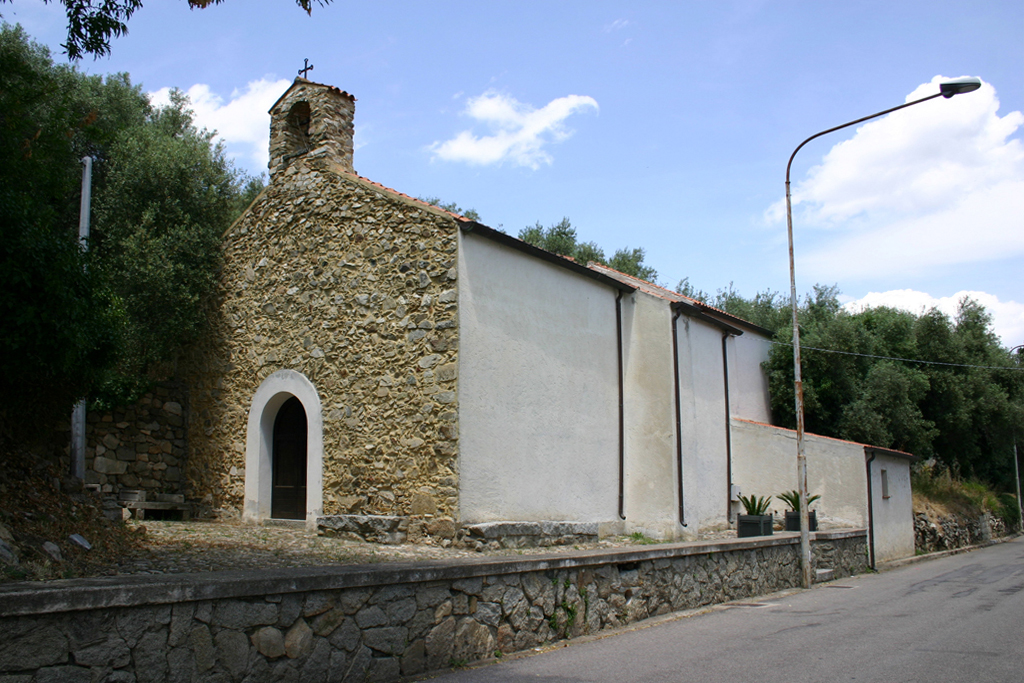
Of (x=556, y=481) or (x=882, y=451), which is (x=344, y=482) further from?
(x=882, y=451)

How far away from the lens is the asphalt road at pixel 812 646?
619 cm

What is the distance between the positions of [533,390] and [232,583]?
6.84m

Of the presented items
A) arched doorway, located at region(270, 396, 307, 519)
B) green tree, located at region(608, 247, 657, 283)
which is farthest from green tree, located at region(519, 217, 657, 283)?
arched doorway, located at region(270, 396, 307, 519)

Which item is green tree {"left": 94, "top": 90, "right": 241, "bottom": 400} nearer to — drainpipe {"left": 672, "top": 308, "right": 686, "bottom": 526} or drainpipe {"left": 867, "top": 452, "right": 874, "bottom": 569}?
drainpipe {"left": 672, "top": 308, "right": 686, "bottom": 526}

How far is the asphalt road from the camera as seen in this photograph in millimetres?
6188

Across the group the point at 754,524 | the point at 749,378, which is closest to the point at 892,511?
the point at 749,378

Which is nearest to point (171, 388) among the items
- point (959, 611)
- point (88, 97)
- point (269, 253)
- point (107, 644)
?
point (269, 253)

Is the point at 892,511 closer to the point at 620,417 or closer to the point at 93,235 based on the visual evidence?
the point at 620,417

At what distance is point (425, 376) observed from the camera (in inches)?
407

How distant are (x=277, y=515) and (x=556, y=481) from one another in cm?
469

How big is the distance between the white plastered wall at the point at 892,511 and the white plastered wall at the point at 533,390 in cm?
831

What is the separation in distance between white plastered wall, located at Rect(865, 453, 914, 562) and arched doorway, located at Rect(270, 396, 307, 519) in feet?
42.2

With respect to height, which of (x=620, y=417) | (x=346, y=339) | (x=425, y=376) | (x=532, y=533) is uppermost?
(x=346, y=339)

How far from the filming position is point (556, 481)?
37.8 ft
